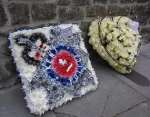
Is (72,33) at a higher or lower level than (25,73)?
higher

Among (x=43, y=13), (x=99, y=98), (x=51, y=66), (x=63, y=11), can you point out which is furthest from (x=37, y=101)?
(x=63, y=11)

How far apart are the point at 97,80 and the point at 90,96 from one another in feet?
0.85

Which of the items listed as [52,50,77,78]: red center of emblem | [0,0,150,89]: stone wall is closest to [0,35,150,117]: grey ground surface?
[0,0,150,89]: stone wall

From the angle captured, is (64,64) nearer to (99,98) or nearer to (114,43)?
(99,98)

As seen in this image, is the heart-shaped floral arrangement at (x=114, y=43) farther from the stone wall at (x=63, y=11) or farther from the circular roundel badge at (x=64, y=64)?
the circular roundel badge at (x=64, y=64)

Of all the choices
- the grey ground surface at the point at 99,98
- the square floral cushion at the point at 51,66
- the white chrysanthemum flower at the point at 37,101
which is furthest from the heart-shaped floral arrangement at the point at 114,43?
the white chrysanthemum flower at the point at 37,101

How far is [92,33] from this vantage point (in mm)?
3256

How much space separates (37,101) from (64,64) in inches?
18.3

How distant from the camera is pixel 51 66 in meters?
2.70

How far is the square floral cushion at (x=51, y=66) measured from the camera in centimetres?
254

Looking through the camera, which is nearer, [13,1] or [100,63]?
[13,1]

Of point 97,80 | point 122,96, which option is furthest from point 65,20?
point 122,96

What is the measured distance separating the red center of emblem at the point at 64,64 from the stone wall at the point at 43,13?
0.38m

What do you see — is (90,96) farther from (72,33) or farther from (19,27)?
(19,27)
